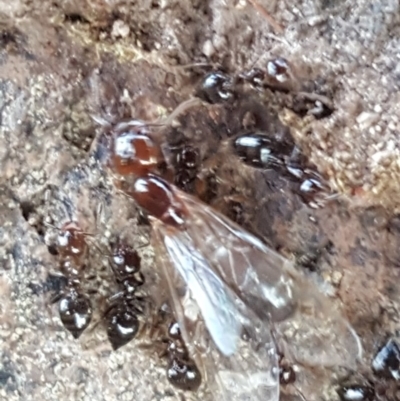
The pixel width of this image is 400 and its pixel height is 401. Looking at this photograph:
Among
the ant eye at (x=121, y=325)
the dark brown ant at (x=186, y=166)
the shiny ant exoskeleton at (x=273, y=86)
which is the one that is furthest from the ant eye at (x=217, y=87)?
the ant eye at (x=121, y=325)

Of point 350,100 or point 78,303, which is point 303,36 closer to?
point 350,100

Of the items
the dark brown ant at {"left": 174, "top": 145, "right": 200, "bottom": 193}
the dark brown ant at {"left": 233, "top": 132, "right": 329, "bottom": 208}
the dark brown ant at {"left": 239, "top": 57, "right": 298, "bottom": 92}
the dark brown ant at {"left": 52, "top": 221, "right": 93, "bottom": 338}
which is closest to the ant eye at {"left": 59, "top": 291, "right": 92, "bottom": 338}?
the dark brown ant at {"left": 52, "top": 221, "right": 93, "bottom": 338}

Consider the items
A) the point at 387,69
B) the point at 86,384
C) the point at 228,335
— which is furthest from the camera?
the point at 86,384

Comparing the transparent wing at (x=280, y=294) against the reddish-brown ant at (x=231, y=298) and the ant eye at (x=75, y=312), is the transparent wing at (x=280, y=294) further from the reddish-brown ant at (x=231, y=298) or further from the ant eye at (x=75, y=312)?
the ant eye at (x=75, y=312)

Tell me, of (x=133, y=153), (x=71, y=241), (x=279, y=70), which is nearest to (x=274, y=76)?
(x=279, y=70)

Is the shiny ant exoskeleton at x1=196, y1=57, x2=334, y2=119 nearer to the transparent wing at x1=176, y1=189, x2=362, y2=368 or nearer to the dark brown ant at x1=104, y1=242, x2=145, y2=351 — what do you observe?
the transparent wing at x1=176, y1=189, x2=362, y2=368

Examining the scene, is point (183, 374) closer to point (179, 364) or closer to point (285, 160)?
point (179, 364)

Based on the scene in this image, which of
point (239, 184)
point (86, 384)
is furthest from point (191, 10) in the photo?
point (86, 384)
